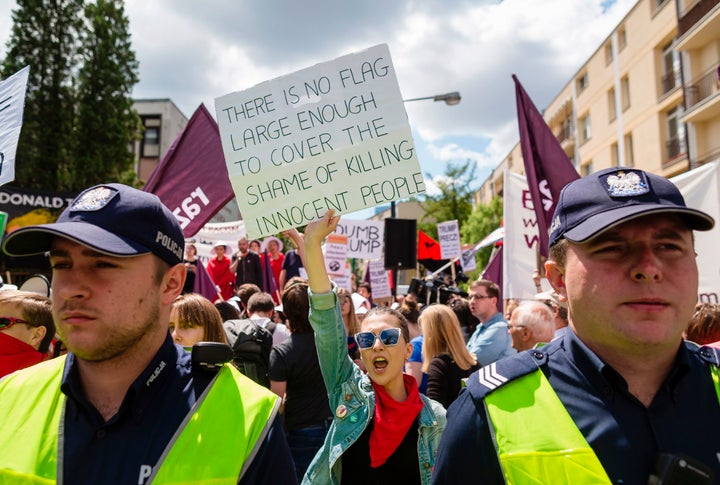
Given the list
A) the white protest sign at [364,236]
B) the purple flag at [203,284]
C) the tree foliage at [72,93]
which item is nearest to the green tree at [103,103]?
the tree foliage at [72,93]

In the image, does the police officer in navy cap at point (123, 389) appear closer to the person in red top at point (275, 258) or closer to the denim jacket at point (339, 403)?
the denim jacket at point (339, 403)

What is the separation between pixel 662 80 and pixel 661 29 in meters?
2.23

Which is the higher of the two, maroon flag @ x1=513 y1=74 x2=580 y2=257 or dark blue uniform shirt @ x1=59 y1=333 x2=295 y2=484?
maroon flag @ x1=513 y1=74 x2=580 y2=257

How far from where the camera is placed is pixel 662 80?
25.8 metres

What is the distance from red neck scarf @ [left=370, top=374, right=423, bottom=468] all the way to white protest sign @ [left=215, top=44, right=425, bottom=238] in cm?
102

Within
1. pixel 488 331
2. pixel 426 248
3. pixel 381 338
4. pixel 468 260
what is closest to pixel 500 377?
pixel 381 338

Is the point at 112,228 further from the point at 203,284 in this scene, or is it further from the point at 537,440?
the point at 203,284

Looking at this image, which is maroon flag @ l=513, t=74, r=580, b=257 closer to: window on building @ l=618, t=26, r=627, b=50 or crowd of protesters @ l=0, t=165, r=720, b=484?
crowd of protesters @ l=0, t=165, r=720, b=484

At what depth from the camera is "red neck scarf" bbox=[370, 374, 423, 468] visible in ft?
9.06

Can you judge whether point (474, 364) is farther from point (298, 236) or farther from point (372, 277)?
point (372, 277)

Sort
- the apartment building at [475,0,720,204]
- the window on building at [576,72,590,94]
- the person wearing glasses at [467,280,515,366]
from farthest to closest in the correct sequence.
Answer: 1. the window on building at [576,72,590,94]
2. the apartment building at [475,0,720,204]
3. the person wearing glasses at [467,280,515,366]

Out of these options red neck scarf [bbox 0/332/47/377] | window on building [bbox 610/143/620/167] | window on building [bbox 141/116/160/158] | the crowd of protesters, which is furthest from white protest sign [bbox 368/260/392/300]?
window on building [bbox 141/116/160/158]

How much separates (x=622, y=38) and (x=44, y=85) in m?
27.1

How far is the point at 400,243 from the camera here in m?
11.5
